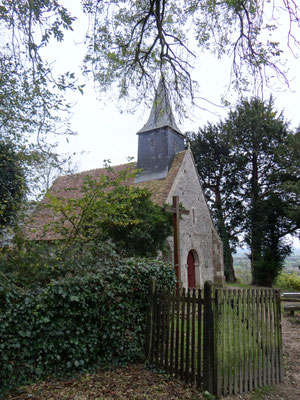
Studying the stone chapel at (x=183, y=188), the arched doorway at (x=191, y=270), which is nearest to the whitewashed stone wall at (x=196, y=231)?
the stone chapel at (x=183, y=188)

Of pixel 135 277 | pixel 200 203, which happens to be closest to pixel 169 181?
pixel 200 203

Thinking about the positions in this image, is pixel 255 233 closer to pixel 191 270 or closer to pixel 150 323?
pixel 191 270

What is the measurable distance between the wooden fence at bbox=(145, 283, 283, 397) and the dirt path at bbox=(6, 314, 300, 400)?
169mm

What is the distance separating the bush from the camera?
19891 mm

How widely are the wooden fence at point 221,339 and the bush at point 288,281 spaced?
54.4 feet

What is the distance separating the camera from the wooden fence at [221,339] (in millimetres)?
4391

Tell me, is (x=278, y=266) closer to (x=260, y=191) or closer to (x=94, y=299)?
(x=260, y=191)

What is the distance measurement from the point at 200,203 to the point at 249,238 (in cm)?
Result: 814

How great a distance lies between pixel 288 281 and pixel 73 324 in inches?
749

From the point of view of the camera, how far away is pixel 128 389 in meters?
4.49

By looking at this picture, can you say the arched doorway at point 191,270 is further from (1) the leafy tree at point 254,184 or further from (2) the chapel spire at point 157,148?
(1) the leafy tree at point 254,184

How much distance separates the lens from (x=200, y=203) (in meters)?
17.5

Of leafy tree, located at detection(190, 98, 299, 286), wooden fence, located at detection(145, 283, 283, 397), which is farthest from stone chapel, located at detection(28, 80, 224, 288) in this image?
wooden fence, located at detection(145, 283, 283, 397)

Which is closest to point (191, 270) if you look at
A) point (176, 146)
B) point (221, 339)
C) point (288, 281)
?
point (176, 146)
